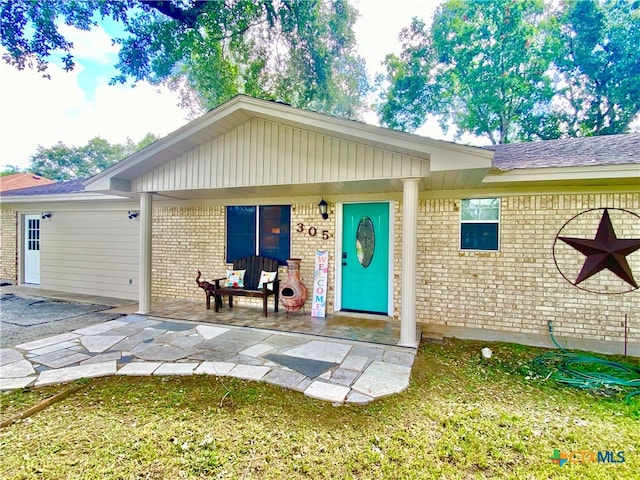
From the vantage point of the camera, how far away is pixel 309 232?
5879 millimetres

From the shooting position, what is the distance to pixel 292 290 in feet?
17.9

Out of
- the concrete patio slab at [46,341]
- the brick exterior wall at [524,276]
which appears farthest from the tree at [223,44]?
the brick exterior wall at [524,276]

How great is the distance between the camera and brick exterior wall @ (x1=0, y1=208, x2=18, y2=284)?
884 cm

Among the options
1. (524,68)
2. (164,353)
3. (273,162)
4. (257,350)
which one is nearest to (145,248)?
(164,353)

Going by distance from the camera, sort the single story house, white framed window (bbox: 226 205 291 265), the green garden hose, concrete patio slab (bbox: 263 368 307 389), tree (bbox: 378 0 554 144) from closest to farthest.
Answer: concrete patio slab (bbox: 263 368 307 389), the green garden hose, the single story house, white framed window (bbox: 226 205 291 265), tree (bbox: 378 0 554 144)

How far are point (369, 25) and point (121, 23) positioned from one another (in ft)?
32.1

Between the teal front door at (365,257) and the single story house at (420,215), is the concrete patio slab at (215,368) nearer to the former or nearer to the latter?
the single story house at (420,215)

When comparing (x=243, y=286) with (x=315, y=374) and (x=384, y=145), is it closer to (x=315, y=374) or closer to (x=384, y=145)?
(x=315, y=374)

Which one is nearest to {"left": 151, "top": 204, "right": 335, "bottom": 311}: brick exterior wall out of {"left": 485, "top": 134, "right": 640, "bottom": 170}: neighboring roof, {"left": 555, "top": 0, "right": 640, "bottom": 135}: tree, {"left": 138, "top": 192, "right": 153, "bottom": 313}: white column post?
{"left": 138, "top": 192, "right": 153, "bottom": 313}: white column post

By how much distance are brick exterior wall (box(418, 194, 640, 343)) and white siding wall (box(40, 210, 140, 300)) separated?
22.2 feet

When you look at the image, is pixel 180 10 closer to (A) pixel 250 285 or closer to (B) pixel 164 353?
(A) pixel 250 285

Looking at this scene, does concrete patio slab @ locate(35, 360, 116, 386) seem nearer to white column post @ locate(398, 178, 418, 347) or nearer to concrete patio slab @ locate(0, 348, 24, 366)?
concrete patio slab @ locate(0, 348, 24, 366)

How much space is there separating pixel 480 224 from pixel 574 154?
162 centimetres

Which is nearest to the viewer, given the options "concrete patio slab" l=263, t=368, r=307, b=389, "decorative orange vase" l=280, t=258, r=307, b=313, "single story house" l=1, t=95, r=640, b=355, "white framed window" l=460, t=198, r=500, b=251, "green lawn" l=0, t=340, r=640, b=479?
"green lawn" l=0, t=340, r=640, b=479
